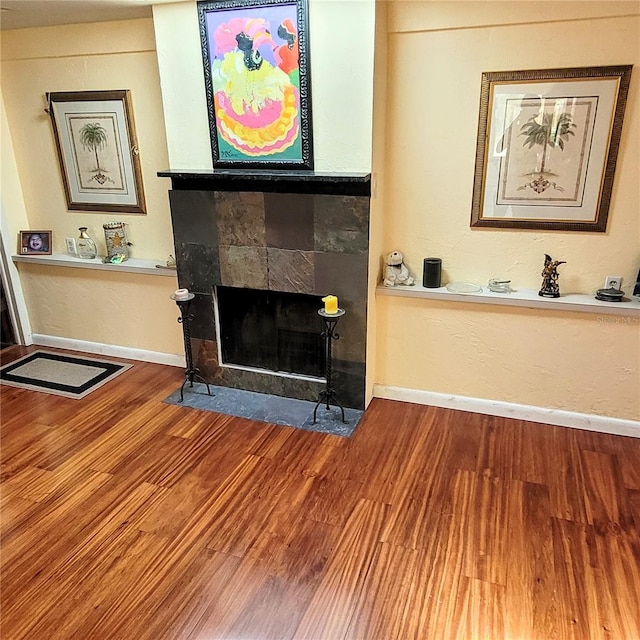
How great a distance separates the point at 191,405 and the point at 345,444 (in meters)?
1.02

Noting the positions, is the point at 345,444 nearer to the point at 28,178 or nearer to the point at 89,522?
the point at 89,522

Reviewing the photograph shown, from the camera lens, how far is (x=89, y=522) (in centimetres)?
223

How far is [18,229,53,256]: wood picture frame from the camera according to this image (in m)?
3.77

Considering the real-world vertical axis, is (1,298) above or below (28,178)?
below

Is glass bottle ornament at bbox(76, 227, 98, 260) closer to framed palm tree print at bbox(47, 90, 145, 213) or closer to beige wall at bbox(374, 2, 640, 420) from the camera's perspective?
framed palm tree print at bbox(47, 90, 145, 213)

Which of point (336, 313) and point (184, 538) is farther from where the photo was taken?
point (336, 313)

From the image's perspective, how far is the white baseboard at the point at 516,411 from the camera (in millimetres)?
2801

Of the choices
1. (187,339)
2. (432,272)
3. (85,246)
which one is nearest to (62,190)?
(85,246)

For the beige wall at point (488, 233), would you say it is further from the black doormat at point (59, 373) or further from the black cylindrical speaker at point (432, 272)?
the black doormat at point (59, 373)

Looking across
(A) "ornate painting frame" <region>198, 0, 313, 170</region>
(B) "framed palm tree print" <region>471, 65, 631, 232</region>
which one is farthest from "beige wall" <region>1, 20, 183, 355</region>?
(B) "framed palm tree print" <region>471, 65, 631, 232</region>

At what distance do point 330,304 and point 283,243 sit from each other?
17.9 inches

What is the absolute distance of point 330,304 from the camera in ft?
8.99

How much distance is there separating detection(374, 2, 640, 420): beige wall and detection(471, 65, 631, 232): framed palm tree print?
49 mm

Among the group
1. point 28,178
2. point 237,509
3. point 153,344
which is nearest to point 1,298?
point 28,178
